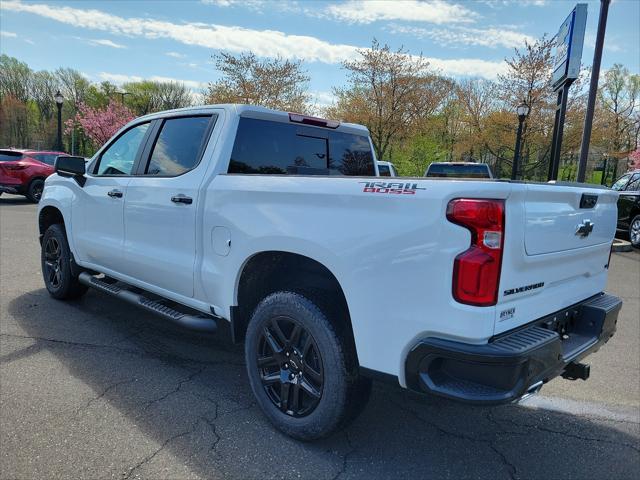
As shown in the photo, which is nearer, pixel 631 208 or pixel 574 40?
pixel 574 40

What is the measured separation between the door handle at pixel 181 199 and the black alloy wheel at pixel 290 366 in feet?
3.50

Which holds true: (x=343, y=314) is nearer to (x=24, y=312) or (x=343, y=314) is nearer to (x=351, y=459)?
(x=351, y=459)

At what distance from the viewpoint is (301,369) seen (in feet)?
8.93

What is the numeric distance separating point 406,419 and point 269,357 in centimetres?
102

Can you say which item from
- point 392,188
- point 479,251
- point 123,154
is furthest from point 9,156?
point 479,251

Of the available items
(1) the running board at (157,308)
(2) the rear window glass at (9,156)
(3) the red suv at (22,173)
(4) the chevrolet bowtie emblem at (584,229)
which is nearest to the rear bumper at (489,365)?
(4) the chevrolet bowtie emblem at (584,229)

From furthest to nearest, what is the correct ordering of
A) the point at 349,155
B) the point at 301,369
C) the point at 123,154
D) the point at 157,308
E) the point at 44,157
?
the point at 44,157, the point at 123,154, the point at 349,155, the point at 157,308, the point at 301,369

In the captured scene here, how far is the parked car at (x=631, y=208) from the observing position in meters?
11.2

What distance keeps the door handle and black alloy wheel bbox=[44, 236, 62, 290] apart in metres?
2.49

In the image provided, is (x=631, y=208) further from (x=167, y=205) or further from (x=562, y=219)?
(x=167, y=205)

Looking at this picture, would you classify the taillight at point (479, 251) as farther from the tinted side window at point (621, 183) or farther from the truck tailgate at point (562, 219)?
the tinted side window at point (621, 183)

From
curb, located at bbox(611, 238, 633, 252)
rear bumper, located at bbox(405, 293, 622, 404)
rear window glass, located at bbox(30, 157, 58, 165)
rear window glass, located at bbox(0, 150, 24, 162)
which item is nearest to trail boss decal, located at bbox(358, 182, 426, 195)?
rear bumper, located at bbox(405, 293, 622, 404)

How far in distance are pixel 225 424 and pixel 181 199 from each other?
1531 mm

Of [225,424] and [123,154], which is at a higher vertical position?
[123,154]
